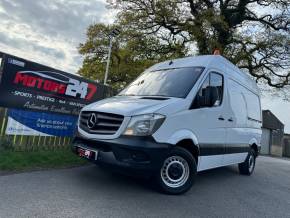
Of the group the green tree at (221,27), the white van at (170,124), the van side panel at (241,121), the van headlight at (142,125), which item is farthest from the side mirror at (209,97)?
the green tree at (221,27)

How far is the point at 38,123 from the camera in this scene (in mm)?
7773

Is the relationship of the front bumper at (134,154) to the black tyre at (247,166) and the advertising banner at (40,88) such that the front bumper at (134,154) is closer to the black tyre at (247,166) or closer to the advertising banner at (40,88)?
the advertising banner at (40,88)

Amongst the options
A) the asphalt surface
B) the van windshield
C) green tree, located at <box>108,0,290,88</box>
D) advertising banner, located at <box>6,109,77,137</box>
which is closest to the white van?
the van windshield

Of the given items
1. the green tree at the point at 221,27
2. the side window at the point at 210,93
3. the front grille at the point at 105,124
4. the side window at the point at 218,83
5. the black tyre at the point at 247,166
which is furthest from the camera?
the green tree at the point at 221,27

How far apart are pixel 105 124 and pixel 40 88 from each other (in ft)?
10.2

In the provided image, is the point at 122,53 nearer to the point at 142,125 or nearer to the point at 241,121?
the point at 241,121

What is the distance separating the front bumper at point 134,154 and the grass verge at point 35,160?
2135 millimetres

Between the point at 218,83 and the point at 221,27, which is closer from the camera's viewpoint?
the point at 218,83

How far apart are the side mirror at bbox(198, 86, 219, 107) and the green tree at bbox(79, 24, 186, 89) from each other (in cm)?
1716

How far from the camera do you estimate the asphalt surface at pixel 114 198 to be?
14.3ft

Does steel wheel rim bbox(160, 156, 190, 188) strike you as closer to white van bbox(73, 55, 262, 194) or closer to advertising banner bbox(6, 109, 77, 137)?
white van bbox(73, 55, 262, 194)

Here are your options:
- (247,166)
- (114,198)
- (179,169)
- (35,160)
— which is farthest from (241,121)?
(35,160)

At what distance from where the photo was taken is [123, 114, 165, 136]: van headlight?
5.05m

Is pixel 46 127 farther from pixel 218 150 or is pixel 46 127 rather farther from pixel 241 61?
pixel 241 61
